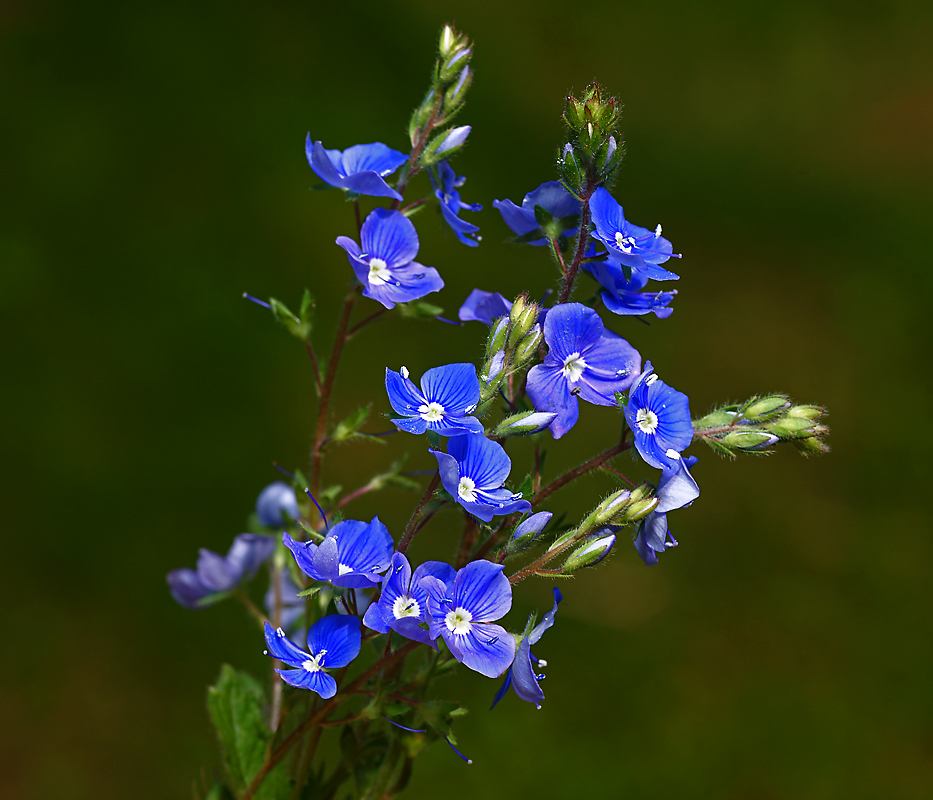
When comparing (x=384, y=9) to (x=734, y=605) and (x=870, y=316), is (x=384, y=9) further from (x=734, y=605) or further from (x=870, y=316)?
(x=734, y=605)

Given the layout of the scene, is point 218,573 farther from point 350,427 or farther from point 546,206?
point 546,206

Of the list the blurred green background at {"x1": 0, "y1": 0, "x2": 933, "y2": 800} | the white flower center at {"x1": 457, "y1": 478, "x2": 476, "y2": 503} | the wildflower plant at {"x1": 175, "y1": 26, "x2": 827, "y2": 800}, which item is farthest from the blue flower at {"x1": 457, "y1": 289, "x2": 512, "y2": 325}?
the blurred green background at {"x1": 0, "y1": 0, "x2": 933, "y2": 800}

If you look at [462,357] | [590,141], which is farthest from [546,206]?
[462,357]

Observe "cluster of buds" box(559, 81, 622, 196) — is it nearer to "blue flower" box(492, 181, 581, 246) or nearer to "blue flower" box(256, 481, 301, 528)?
"blue flower" box(492, 181, 581, 246)

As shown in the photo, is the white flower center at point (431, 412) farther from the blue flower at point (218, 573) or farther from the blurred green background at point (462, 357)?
the blurred green background at point (462, 357)

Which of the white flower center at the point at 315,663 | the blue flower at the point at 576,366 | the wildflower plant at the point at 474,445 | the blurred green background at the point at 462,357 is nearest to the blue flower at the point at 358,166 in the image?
the wildflower plant at the point at 474,445
